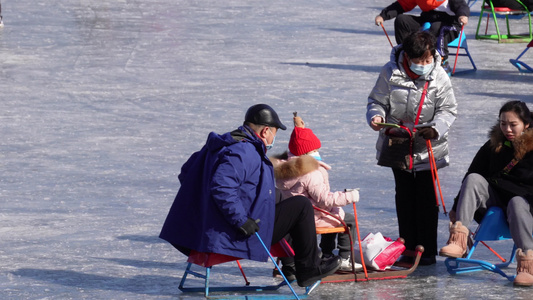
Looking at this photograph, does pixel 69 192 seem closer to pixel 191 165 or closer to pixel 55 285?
pixel 55 285

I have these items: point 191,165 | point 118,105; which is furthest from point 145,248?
point 118,105

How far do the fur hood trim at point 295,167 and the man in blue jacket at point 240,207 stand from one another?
26 cm

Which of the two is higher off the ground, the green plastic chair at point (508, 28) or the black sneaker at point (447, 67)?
the green plastic chair at point (508, 28)

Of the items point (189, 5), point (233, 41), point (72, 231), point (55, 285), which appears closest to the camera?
point (55, 285)

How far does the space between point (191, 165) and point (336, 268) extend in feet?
3.21

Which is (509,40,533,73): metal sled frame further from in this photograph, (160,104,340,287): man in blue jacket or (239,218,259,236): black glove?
(239,218,259,236): black glove

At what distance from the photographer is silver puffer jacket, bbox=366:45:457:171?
6703mm

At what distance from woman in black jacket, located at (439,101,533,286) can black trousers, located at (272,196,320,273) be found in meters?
0.76

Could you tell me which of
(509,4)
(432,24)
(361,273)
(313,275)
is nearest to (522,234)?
(361,273)

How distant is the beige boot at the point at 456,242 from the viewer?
6242 mm

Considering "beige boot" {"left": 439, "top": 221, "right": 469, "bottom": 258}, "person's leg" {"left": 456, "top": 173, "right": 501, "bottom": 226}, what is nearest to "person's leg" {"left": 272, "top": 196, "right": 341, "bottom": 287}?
"beige boot" {"left": 439, "top": 221, "right": 469, "bottom": 258}

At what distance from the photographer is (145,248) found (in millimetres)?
7148

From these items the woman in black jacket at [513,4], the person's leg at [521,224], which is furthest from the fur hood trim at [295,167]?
the woman in black jacket at [513,4]

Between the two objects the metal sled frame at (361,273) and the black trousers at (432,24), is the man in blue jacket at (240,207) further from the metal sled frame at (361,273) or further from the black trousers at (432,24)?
the black trousers at (432,24)
